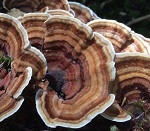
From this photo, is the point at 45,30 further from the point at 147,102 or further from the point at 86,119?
the point at 147,102

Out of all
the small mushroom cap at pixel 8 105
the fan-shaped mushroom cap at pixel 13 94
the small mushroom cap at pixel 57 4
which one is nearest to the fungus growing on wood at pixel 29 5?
the small mushroom cap at pixel 57 4

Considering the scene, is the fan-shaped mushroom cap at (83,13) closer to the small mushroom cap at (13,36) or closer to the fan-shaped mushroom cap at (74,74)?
the fan-shaped mushroom cap at (74,74)

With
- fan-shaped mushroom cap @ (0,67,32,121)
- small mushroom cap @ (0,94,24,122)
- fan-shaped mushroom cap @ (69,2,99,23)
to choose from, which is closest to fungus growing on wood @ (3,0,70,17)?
fan-shaped mushroom cap @ (69,2,99,23)

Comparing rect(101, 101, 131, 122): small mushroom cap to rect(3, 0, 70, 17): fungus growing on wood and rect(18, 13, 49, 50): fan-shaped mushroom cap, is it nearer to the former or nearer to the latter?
rect(18, 13, 49, 50): fan-shaped mushroom cap

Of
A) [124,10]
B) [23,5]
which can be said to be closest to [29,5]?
[23,5]

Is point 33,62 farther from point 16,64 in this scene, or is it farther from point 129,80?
point 129,80

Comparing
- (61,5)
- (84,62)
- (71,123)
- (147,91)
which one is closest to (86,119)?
(71,123)
